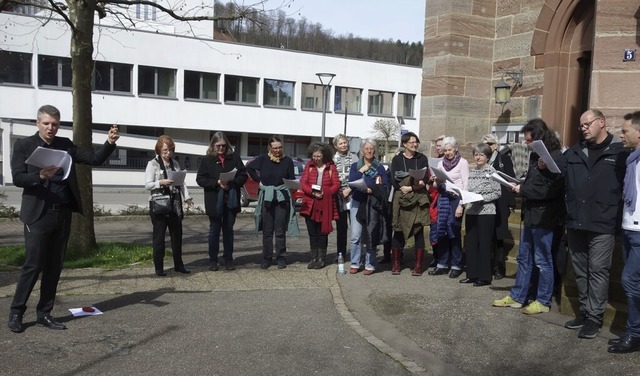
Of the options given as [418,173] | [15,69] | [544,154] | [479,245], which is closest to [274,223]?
[418,173]

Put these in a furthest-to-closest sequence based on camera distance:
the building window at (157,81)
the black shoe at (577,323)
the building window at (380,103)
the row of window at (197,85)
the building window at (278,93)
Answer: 1. the building window at (380,103)
2. the building window at (278,93)
3. the building window at (157,81)
4. the row of window at (197,85)
5. the black shoe at (577,323)

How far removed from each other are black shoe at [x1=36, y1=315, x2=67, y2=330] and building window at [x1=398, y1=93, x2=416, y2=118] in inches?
1642

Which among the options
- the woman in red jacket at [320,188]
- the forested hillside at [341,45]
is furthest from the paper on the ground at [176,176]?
the forested hillside at [341,45]

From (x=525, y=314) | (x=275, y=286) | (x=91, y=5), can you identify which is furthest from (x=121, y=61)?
(x=525, y=314)

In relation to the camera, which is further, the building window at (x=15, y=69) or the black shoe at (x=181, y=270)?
the building window at (x=15, y=69)

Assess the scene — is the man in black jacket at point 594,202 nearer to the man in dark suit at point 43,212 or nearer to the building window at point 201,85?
the man in dark suit at point 43,212

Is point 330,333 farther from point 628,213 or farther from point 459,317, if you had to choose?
point 628,213

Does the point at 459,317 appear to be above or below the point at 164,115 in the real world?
below

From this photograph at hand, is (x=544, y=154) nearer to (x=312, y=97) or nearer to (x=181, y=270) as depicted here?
(x=181, y=270)

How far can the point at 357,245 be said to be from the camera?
929cm

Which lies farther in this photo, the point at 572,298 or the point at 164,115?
the point at 164,115

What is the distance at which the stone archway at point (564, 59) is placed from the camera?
34.7 ft

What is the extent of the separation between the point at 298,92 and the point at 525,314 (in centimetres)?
3591

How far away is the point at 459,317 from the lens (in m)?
6.93
